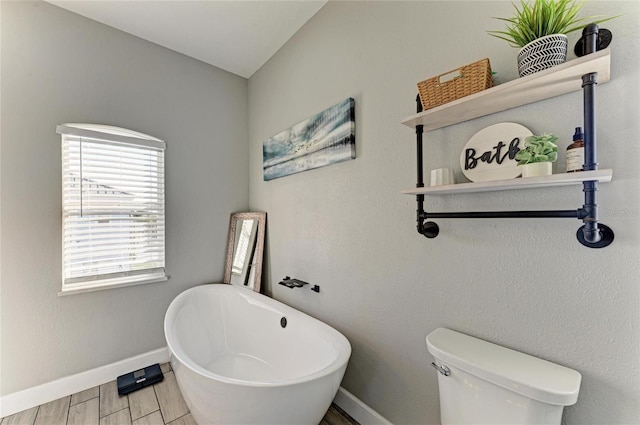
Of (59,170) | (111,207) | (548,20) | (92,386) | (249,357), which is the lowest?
(92,386)

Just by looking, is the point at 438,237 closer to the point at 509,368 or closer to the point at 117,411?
the point at 509,368

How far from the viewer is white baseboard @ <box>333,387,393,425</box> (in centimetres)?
145

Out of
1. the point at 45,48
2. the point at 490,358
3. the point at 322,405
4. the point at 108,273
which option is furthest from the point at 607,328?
the point at 45,48

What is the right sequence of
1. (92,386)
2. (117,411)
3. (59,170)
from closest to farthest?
1. (117,411)
2. (59,170)
3. (92,386)

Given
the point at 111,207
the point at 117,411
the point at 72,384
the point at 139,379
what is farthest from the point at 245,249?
the point at 72,384

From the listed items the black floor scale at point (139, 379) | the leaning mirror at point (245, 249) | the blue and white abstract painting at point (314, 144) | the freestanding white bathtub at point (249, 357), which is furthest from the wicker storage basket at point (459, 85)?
the black floor scale at point (139, 379)

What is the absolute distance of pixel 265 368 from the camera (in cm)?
193

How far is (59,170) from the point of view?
1.83 meters

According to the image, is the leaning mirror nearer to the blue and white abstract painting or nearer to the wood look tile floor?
the blue and white abstract painting

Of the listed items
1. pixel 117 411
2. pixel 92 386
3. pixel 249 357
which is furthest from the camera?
pixel 249 357

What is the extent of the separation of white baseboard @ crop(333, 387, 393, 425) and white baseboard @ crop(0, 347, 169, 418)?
5.33 feet

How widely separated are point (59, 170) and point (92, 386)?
5.30ft

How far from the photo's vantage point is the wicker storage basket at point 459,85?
916 millimetres

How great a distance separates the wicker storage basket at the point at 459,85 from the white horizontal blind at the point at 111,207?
2.17m
